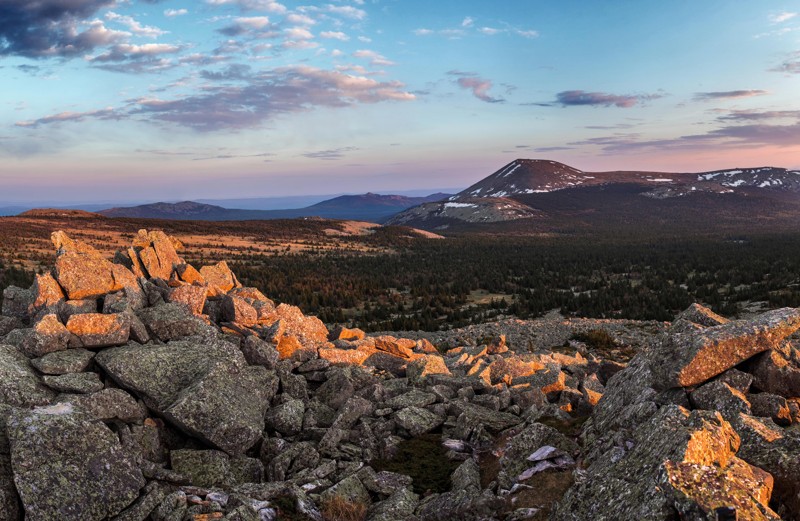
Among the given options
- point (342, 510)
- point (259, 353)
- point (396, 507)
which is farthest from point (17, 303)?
point (396, 507)

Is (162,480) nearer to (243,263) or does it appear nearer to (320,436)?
(320,436)

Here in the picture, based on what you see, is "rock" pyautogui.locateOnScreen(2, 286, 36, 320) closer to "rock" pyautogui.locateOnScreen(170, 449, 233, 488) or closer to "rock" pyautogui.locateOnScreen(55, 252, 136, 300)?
"rock" pyautogui.locateOnScreen(55, 252, 136, 300)

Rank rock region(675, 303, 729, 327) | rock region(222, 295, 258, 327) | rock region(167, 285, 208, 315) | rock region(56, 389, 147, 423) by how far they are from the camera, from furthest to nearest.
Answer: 1. rock region(222, 295, 258, 327)
2. rock region(167, 285, 208, 315)
3. rock region(675, 303, 729, 327)
4. rock region(56, 389, 147, 423)

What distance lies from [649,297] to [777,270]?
25.1 m

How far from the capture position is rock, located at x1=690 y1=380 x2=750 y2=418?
27.8 ft

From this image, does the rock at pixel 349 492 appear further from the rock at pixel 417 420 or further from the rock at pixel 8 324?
the rock at pixel 8 324

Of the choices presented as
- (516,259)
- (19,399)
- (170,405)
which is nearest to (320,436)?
(170,405)

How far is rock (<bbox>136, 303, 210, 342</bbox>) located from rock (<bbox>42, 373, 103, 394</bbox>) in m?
2.92

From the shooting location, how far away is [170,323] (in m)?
14.3

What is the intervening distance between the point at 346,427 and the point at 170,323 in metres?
6.30

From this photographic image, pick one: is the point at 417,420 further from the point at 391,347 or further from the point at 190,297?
the point at 190,297

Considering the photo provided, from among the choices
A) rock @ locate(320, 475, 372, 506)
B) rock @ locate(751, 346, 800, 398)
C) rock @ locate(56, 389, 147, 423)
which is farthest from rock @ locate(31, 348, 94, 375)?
rock @ locate(751, 346, 800, 398)

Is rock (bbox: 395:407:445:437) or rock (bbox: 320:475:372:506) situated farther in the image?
rock (bbox: 395:407:445:437)

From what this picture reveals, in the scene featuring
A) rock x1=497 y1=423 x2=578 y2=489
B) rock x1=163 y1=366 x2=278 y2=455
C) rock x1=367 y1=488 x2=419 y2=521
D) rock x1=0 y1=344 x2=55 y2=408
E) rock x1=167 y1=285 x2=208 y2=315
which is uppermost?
rock x1=167 y1=285 x2=208 y2=315
